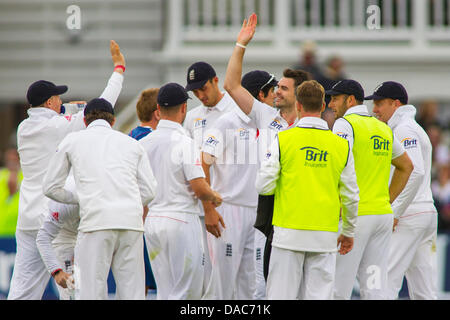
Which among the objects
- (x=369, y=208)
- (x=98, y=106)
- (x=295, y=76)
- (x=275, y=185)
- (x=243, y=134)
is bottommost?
(x=369, y=208)

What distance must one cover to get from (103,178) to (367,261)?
2.63 metres

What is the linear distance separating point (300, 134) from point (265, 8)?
957 centimetres

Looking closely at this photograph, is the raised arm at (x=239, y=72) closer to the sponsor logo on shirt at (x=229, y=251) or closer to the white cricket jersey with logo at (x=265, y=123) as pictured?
the white cricket jersey with logo at (x=265, y=123)

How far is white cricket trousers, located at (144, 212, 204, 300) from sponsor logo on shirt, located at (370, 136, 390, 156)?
1775mm

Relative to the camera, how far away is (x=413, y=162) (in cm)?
889

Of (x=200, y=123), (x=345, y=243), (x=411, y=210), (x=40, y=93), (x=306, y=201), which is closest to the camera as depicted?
(x=306, y=201)

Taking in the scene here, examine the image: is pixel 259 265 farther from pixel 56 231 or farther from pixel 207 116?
pixel 56 231

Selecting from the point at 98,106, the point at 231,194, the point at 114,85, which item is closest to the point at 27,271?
the point at 98,106

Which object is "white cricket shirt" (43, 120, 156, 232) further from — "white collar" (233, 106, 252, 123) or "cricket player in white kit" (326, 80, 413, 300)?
"cricket player in white kit" (326, 80, 413, 300)

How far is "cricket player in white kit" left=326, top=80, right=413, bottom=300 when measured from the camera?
8.16 metres

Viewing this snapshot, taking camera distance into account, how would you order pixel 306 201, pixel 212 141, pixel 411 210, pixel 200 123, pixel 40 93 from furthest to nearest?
pixel 200 123 → pixel 411 210 → pixel 212 141 → pixel 40 93 → pixel 306 201

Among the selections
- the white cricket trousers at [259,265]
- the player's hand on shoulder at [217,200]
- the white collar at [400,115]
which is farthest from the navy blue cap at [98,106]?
the white collar at [400,115]

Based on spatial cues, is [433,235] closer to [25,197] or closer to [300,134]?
[300,134]

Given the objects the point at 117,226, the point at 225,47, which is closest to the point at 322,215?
the point at 117,226
